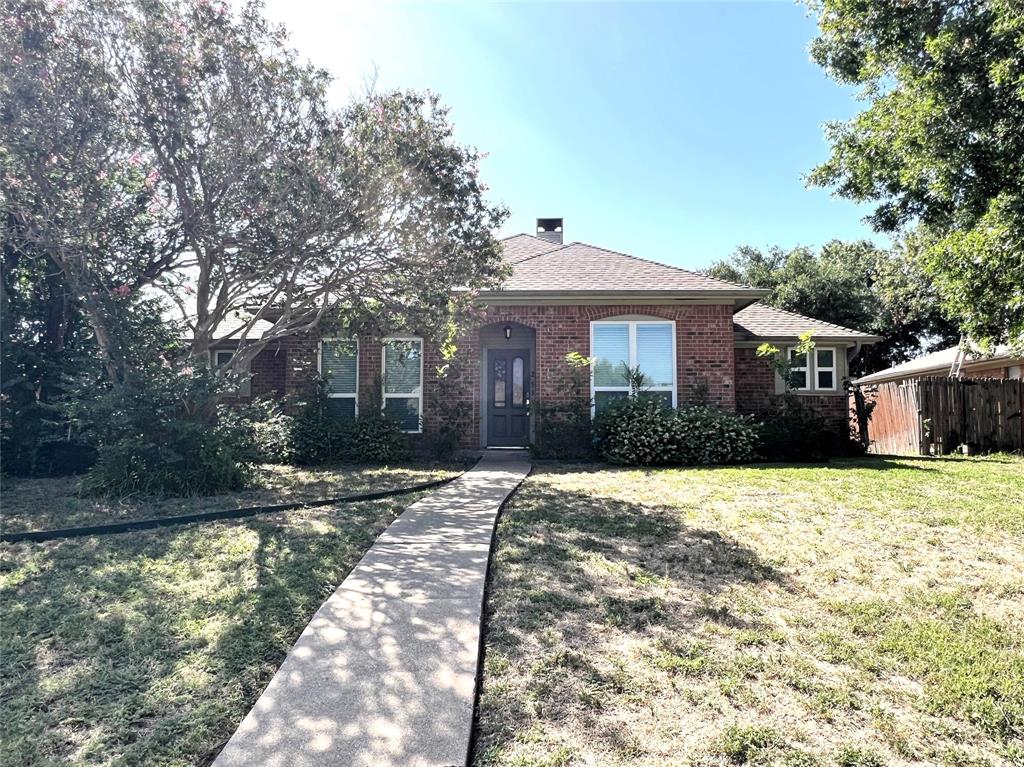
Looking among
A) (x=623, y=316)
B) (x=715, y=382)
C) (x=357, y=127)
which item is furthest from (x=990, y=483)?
(x=357, y=127)

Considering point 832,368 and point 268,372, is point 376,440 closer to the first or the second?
point 268,372

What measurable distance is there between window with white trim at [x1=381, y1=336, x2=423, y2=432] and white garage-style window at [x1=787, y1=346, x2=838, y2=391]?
9.52 metres

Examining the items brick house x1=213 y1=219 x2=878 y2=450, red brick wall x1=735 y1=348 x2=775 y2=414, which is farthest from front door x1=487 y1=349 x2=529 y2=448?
red brick wall x1=735 y1=348 x2=775 y2=414

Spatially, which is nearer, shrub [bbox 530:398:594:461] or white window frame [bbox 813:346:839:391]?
shrub [bbox 530:398:594:461]

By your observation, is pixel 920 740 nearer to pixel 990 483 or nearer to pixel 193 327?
pixel 990 483

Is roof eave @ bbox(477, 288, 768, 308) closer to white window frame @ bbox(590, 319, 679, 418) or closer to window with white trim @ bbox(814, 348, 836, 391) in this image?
white window frame @ bbox(590, 319, 679, 418)

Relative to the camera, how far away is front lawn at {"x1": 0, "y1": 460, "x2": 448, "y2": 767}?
237cm

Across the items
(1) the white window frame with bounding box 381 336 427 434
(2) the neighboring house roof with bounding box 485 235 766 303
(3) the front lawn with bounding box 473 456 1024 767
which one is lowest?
(3) the front lawn with bounding box 473 456 1024 767

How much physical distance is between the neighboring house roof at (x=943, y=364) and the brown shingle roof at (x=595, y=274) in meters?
9.06

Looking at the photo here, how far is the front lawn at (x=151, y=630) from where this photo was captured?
93.2 inches

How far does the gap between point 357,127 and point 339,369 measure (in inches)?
224

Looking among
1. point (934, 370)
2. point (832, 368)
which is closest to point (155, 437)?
point (832, 368)

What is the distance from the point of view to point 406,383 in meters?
12.1

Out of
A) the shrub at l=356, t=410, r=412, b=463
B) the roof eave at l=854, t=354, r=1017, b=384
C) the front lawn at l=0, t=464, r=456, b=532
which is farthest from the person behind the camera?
the roof eave at l=854, t=354, r=1017, b=384
